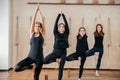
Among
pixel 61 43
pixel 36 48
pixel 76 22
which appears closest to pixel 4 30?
pixel 76 22

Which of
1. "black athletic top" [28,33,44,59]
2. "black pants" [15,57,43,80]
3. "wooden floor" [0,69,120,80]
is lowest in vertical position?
"wooden floor" [0,69,120,80]

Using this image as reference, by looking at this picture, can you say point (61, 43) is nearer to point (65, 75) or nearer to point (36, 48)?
point (36, 48)

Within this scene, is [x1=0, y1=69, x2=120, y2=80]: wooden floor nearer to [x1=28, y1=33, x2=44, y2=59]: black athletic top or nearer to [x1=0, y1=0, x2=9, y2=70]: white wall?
[x1=0, y1=0, x2=9, y2=70]: white wall

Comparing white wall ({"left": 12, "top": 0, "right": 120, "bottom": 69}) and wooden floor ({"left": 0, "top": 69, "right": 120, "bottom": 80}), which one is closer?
wooden floor ({"left": 0, "top": 69, "right": 120, "bottom": 80})

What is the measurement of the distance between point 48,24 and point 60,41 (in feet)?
9.17

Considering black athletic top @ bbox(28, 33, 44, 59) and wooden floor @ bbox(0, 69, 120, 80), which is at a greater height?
black athletic top @ bbox(28, 33, 44, 59)

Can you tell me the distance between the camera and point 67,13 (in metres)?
9.08

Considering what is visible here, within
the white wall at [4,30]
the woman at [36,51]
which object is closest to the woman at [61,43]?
the woman at [36,51]

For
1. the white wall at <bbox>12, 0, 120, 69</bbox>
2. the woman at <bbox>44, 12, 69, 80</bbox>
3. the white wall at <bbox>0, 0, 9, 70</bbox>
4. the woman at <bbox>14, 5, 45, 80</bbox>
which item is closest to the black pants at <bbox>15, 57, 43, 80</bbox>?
the woman at <bbox>14, 5, 45, 80</bbox>

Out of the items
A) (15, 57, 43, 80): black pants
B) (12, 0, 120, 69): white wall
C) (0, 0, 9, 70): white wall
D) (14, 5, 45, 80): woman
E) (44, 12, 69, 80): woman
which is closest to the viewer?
(15, 57, 43, 80): black pants

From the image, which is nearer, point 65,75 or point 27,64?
point 27,64

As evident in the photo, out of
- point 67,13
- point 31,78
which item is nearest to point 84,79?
point 31,78

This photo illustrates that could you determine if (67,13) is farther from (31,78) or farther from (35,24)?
(35,24)

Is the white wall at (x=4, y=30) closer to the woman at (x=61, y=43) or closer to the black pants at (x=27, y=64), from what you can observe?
the woman at (x=61, y=43)
